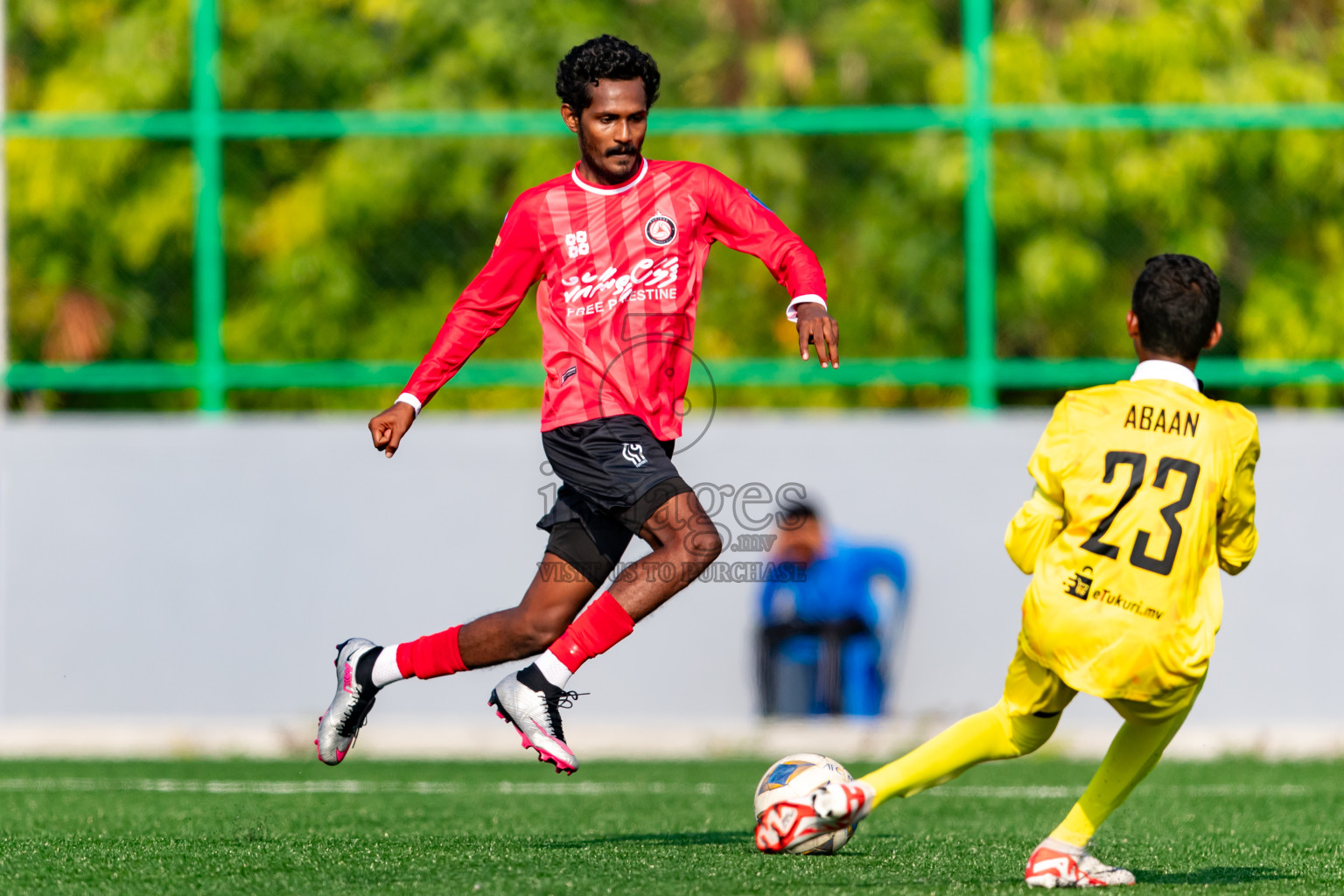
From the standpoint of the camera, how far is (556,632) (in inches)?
206

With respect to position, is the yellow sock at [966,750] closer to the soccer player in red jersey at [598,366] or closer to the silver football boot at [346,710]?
the soccer player in red jersey at [598,366]

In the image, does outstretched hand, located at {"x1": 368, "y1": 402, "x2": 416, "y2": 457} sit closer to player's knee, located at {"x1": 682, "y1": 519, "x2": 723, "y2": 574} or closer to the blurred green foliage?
player's knee, located at {"x1": 682, "y1": 519, "x2": 723, "y2": 574}

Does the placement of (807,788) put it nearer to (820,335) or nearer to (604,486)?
(604,486)

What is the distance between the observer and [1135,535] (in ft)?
13.5

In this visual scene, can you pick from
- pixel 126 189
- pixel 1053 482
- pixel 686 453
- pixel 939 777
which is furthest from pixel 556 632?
pixel 126 189

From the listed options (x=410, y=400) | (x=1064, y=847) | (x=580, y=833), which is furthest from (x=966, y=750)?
(x=410, y=400)

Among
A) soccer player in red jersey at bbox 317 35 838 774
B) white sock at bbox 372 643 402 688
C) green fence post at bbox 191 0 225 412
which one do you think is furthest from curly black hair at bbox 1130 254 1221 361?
green fence post at bbox 191 0 225 412

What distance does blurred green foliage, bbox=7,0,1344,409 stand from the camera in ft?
34.2

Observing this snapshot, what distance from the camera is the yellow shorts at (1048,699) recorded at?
4.25 meters

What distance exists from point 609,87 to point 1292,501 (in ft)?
20.2

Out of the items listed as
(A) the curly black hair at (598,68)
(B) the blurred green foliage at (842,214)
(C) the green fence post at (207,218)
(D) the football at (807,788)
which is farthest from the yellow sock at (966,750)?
(C) the green fence post at (207,218)

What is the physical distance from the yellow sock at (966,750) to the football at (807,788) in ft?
0.51

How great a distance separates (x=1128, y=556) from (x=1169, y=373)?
47cm

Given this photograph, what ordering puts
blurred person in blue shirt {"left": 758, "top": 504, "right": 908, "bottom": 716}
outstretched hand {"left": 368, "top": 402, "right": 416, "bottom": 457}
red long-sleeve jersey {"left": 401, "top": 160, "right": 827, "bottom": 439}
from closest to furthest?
outstretched hand {"left": 368, "top": 402, "right": 416, "bottom": 457}, red long-sleeve jersey {"left": 401, "top": 160, "right": 827, "bottom": 439}, blurred person in blue shirt {"left": 758, "top": 504, "right": 908, "bottom": 716}
